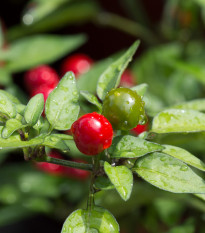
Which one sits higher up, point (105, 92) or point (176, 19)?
point (105, 92)

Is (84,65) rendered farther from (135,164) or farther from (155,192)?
(135,164)

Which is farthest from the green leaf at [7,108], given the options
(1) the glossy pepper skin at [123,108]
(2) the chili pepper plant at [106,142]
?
(1) the glossy pepper skin at [123,108]

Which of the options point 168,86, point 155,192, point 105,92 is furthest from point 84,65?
point 105,92

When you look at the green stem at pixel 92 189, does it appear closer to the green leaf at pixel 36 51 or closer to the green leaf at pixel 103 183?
the green leaf at pixel 103 183

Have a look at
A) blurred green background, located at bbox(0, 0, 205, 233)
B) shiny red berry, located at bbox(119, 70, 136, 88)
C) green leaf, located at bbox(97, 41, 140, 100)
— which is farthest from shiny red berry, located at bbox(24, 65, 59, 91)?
green leaf, located at bbox(97, 41, 140, 100)

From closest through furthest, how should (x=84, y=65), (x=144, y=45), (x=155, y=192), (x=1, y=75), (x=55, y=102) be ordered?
(x=55, y=102) → (x=155, y=192) → (x=1, y=75) → (x=84, y=65) → (x=144, y=45)

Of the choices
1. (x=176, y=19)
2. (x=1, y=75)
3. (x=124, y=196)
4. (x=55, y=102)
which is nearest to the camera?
(x=124, y=196)

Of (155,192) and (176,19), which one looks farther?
(176,19)

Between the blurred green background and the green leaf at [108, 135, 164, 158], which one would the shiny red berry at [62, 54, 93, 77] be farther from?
the green leaf at [108, 135, 164, 158]
